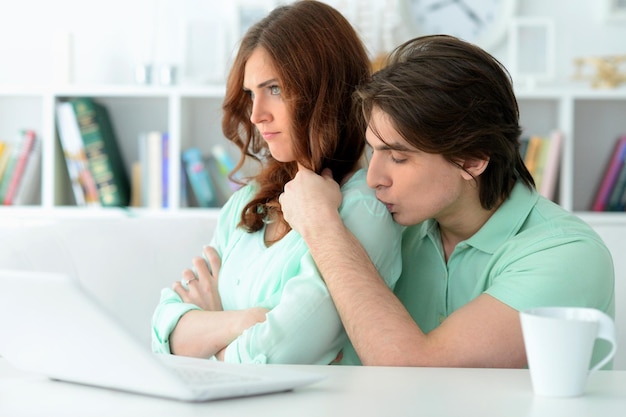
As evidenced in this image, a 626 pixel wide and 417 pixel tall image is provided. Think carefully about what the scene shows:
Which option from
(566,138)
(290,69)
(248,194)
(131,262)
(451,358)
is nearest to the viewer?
(451,358)

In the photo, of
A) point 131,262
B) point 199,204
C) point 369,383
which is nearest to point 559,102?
point 199,204

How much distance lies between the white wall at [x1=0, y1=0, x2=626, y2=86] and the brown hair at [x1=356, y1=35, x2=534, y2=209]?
214 centimetres

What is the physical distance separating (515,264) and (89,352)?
74 cm

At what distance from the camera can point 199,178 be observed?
3619 millimetres

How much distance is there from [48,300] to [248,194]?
3.09 ft

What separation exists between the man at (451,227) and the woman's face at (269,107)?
10 centimetres

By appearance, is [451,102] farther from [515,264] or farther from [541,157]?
[541,157]

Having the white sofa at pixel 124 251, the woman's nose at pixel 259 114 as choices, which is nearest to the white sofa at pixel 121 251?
the white sofa at pixel 124 251

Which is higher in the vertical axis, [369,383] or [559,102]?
[559,102]

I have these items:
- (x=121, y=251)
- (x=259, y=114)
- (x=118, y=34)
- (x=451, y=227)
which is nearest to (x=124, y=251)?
(x=121, y=251)

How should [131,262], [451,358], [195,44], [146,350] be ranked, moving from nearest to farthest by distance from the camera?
[146,350]
[451,358]
[131,262]
[195,44]

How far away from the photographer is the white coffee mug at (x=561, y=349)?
0.96 meters

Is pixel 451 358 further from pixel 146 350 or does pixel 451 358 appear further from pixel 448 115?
pixel 146 350

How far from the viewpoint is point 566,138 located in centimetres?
348
